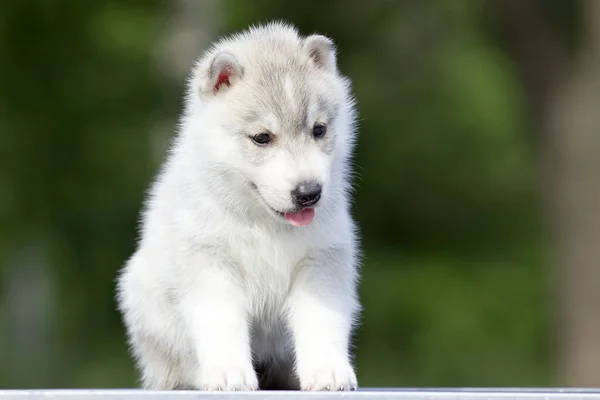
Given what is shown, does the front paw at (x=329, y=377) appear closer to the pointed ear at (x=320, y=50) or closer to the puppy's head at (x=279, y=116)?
the puppy's head at (x=279, y=116)

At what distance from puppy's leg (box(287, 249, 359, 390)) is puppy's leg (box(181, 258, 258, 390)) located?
9.7 inches

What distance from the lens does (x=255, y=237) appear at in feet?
20.0

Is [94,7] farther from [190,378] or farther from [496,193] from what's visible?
[190,378]

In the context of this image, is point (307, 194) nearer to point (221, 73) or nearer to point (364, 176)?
point (221, 73)

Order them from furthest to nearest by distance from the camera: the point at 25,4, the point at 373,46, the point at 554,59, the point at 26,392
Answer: the point at 373,46 → the point at 25,4 → the point at 554,59 → the point at 26,392

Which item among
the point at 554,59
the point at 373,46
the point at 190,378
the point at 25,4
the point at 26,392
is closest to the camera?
the point at 26,392

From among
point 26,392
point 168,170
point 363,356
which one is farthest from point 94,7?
point 26,392

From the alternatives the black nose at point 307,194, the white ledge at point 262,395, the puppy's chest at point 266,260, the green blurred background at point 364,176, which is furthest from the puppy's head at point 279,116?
the green blurred background at point 364,176

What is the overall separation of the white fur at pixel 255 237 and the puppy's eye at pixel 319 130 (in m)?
0.03

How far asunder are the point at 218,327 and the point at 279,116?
101 centimetres

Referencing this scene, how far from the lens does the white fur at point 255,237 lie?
586cm

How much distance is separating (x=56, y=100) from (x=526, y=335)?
27.5ft

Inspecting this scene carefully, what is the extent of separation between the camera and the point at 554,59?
628 inches

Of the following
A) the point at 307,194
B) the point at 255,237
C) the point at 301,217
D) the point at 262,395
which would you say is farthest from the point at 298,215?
the point at 262,395
